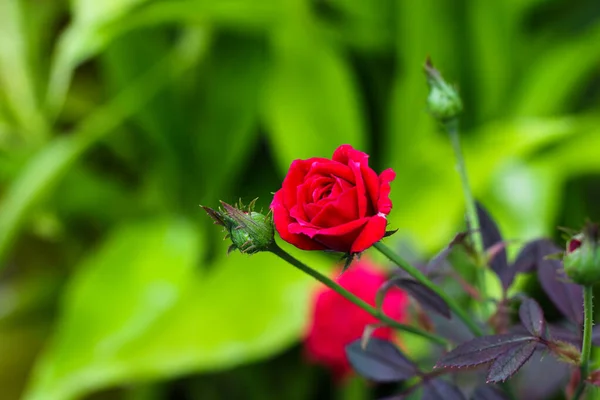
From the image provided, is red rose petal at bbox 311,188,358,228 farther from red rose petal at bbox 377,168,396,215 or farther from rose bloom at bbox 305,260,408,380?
rose bloom at bbox 305,260,408,380

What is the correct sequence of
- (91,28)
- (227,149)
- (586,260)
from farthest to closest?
(227,149), (91,28), (586,260)

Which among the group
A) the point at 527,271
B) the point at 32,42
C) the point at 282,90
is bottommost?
the point at 527,271

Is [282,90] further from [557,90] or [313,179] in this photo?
[313,179]

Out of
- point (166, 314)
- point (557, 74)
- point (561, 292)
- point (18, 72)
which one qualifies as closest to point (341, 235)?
point (561, 292)

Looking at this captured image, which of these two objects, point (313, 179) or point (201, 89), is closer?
point (313, 179)

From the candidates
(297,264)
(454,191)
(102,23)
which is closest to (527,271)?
(297,264)

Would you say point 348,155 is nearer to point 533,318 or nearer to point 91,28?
point 533,318

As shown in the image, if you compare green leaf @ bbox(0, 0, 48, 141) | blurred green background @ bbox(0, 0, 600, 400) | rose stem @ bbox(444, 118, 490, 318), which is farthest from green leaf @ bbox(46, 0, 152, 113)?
rose stem @ bbox(444, 118, 490, 318)
